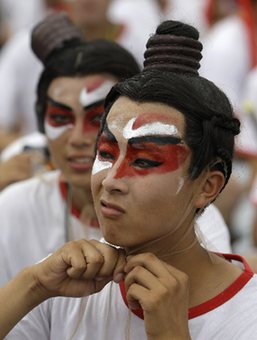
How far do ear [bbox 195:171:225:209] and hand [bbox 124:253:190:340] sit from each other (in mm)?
260

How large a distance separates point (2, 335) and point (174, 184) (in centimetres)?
65

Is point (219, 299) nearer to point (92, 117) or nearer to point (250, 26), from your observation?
point (92, 117)

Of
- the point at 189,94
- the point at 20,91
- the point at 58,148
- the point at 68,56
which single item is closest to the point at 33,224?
the point at 58,148

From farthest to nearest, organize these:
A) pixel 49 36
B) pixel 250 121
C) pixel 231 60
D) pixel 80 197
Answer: pixel 231 60, pixel 250 121, pixel 49 36, pixel 80 197

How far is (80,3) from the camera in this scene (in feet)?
25.6

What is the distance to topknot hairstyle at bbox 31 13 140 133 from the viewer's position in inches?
164

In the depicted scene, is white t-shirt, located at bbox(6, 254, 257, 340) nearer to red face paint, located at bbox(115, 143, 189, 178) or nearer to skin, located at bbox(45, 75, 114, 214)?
red face paint, located at bbox(115, 143, 189, 178)

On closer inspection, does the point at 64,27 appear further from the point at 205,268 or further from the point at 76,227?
the point at 205,268

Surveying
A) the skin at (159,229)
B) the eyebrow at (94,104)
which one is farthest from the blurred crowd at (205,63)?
the skin at (159,229)

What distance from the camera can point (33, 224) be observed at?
168 inches

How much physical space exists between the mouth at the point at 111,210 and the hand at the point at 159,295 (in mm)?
132

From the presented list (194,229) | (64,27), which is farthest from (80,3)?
(194,229)

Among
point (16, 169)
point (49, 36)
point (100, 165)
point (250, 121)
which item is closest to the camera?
point (100, 165)

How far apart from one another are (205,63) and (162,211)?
5.32 m
